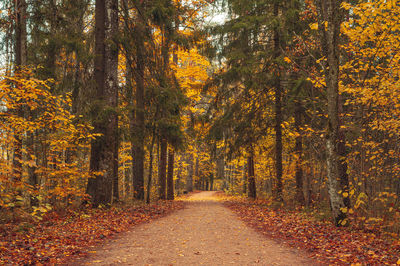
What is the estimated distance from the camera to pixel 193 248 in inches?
233

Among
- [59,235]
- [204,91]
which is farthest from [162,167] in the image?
[59,235]

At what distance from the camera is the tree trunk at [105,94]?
968cm

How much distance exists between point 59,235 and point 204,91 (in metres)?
10.2

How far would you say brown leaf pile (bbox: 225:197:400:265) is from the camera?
198 inches

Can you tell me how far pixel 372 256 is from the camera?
5012mm

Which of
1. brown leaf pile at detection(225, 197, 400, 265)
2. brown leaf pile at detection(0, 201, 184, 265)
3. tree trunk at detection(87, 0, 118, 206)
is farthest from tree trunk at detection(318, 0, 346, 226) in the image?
tree trunk at detection(87, 0, 118, 206)

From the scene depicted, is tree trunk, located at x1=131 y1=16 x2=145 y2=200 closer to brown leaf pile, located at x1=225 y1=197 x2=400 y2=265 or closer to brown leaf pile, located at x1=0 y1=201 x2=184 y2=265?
brown leaf pile, located at x1=0 y1=201 x2=184 y2=265

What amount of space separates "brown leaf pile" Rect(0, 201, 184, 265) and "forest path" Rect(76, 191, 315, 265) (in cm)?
47

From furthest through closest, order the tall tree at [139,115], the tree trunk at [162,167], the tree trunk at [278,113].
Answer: the tree trunk at [162,167], the tree trunk at [278,113], the tall tree at [139,115]

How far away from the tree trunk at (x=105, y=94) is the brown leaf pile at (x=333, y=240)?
542cm

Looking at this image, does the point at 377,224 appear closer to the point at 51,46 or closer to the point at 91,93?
the point at 91,93

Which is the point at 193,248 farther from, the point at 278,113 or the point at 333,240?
the point at 278,113

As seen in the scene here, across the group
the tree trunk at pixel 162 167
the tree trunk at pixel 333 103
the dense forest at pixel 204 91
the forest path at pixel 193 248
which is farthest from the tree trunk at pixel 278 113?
the tree trunk at pixel 162 167

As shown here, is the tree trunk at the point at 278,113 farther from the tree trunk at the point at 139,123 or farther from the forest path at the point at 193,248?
the tree trunk at the point at 139,123
